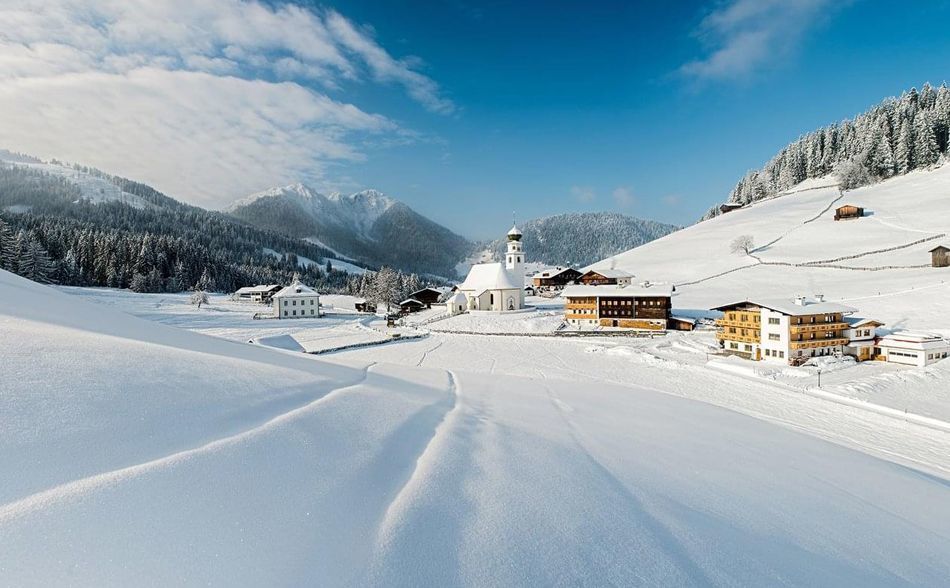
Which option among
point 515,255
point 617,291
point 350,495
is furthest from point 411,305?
point 350,495

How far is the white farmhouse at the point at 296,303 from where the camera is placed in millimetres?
58156

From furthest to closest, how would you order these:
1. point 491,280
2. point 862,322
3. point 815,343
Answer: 1. point 491,280
2. point 862,322
3. point 815,343

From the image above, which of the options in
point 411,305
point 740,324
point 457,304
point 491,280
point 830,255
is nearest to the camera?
point 740,324

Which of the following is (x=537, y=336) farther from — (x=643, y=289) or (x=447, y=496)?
(x=447, y=496)

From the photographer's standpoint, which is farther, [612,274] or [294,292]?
[612,274]

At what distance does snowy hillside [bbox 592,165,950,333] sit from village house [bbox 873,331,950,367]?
7.25 m

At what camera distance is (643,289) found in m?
44.9

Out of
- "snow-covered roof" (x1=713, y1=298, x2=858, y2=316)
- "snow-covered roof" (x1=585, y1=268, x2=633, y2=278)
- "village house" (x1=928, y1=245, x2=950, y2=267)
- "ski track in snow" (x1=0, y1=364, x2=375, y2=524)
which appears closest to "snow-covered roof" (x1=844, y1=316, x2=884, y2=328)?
"snow-covered roof" (x1=713, y1=298, x2=858, y2=316)

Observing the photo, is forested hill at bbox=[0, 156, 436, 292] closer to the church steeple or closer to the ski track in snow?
the church steeple

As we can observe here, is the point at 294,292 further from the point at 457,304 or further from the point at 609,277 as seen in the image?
the point at 609,277

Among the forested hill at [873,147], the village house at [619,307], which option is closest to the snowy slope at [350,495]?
the village house at [619,307]

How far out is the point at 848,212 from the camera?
245 ft

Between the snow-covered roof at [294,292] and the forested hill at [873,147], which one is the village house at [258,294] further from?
the forested hill at [873,147]

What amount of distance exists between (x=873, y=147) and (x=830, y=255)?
5307cm
